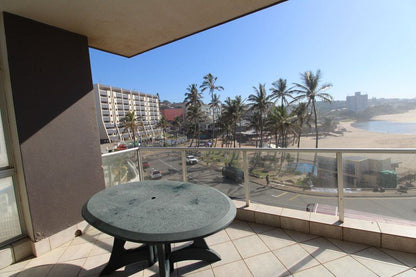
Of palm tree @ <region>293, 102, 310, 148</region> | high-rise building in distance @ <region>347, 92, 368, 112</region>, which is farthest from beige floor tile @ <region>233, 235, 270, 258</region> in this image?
high-rise building in distance @ <region>347, 92, 368, 112</region>

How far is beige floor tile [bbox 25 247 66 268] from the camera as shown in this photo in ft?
6.17

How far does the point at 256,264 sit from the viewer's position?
166 cm

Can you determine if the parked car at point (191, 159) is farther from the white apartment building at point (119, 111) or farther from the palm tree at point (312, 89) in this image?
the white apartment building at point (119, 111)

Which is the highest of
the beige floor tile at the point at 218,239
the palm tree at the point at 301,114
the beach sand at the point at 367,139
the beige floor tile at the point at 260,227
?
the palm tree at the point at 301,114

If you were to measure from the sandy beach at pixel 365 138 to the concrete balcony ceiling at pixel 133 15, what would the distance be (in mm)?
27256

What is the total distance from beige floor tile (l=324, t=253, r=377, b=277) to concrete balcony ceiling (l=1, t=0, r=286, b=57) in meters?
2.73

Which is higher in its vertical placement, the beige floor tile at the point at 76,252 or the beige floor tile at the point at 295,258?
the beige floor tile at the point at 76,252

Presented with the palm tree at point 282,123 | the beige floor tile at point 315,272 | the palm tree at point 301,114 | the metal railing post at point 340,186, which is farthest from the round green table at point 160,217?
the palm tree at point 301,114

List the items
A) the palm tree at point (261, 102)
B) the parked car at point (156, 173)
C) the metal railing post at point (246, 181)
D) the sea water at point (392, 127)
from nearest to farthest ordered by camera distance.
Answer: the metal railing post at point (246, 181) → the parked car at point (156, 173) → the sea water at point (392, 127) → the palm tree at point (261, 102)

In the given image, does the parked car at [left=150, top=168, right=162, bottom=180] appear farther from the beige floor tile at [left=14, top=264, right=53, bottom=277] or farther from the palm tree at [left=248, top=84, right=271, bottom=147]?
the palm tree at [left=248, top=84, right=271, bottom=147]

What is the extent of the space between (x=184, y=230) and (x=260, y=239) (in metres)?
1.40

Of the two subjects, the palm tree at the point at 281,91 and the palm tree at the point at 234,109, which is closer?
the palm tree at the point at 281,91

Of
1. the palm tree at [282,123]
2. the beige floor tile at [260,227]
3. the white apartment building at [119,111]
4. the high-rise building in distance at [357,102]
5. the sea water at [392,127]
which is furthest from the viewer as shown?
the white apartment building at [119,111]

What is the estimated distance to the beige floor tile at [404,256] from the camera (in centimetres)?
153
